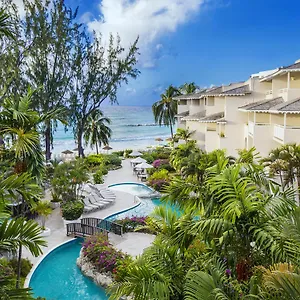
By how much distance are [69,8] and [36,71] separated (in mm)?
5955

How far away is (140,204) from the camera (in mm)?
20547

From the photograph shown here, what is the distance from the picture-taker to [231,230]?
5.07 m

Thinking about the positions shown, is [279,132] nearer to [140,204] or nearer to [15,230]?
[140,204]

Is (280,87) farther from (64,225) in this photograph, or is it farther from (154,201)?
(64,225)

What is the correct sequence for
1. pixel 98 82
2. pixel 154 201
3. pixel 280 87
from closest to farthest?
pixel 280 87 → pixel 154 201 → pixel 98 82

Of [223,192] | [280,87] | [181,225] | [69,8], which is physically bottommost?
[181,225]

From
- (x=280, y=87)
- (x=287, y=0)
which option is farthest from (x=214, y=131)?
(x=287, y=0)

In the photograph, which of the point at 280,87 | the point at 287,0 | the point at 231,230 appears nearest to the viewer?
the point at 231,230

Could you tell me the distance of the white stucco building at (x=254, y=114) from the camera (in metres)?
16.3

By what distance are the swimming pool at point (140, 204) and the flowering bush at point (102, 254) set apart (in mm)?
3646

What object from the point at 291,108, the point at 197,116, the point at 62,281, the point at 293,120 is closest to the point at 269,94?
the point at 293,120

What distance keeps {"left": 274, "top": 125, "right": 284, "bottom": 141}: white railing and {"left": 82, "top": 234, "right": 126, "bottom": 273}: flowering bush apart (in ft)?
30.9

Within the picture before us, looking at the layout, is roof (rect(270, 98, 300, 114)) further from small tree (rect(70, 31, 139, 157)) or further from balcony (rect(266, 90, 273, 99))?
Result: small tree (rect(70, 31, 139, 157))

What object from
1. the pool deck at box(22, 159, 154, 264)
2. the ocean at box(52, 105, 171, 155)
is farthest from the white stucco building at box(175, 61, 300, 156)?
the ocean at box(52, 105, 171, 155)
